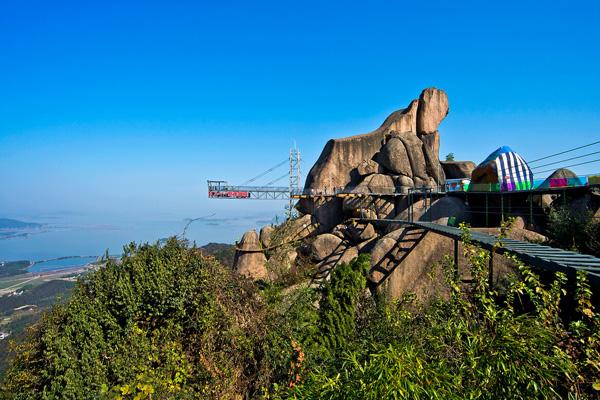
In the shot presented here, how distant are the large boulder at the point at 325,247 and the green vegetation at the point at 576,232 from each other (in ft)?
35.0

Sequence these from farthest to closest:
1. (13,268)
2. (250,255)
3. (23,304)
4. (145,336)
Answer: (13,268), (23,304), (250,255), (145,336)

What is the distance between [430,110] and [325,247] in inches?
593

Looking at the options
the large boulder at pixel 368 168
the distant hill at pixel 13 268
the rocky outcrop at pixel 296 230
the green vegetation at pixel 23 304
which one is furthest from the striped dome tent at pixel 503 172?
the distant hill at pixel 13 268

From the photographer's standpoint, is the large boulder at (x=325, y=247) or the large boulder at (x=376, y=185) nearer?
the large boulder at (x=325, y=247)

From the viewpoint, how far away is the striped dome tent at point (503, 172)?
703 inches

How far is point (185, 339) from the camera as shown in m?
7.27

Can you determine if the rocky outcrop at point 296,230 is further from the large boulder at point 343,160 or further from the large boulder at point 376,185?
the large boulder at point 376,185

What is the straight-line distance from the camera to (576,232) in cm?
1157

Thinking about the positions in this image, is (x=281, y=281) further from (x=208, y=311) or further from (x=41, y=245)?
(x=41, y=245)

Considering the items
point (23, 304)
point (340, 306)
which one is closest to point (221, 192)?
point (340, 306)

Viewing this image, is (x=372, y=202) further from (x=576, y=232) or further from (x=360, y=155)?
(x=576, y=232)

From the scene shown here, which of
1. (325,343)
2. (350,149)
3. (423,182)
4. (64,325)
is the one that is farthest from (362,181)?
(64,325)

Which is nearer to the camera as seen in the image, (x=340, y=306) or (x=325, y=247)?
(x=340, y=306)

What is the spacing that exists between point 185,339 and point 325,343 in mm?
3319
